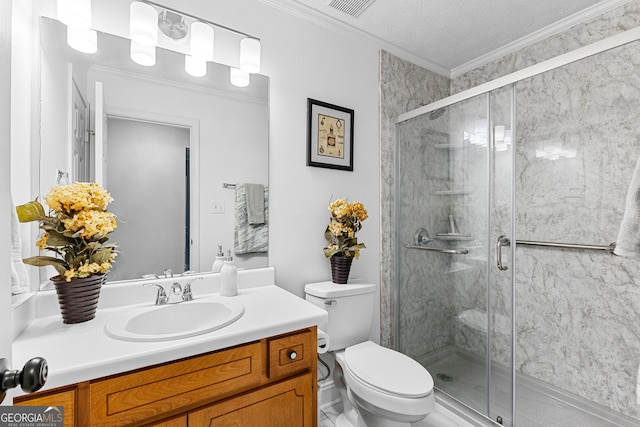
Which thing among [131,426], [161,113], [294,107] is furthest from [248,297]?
[294,107]

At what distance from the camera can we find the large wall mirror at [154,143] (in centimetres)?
124

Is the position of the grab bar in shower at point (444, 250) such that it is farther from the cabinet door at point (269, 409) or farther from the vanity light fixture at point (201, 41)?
the vanity light fixture at point (201, 41)

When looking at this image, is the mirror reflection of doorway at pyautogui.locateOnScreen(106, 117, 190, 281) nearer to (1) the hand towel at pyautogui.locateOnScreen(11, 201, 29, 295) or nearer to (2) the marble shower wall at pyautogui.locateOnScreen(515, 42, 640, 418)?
(1) the hand towel at pyautogui.locateOnScreen(11, 201, 29, 295)

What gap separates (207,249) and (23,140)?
81 cm

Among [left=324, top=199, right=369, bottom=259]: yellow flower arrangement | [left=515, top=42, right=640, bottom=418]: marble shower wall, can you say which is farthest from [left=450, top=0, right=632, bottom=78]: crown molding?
[left=324, top=199, right=369, bottom=259]: yellow flower arrangement

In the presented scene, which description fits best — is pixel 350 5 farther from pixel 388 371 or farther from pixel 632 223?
pixel 388 371

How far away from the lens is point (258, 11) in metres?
1.68

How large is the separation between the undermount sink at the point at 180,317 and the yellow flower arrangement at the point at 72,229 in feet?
0.72

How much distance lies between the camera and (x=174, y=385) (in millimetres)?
929

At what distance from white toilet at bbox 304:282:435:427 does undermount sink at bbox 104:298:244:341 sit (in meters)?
0.46

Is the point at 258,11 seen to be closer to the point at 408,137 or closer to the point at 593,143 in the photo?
the point at 408,137

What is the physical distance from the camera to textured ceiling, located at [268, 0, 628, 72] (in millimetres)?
1771

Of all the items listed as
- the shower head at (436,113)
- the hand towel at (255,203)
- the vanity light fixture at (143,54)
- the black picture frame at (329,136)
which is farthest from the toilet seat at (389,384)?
the vanity light fixture at (143,54)

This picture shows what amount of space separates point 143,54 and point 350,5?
1173mm
